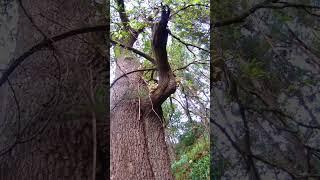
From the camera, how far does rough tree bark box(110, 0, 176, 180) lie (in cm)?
169

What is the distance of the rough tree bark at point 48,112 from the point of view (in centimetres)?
93

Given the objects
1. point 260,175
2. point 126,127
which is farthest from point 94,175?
point 126,127

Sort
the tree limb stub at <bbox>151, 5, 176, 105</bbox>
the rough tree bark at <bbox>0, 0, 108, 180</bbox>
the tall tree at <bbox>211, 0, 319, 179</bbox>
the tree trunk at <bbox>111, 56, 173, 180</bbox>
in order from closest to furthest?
1. the rough tree bark at <bbox>0, 0, 108, 180</bbox>
2. the tall tree at <bbox>211, 0, 319, 179</bbox>
3. the tree limb stub at <bbox>151, 5, 176, 105</bbox>
4. the tree trunk at <bbox>111, 56, 173, 180</bbox>

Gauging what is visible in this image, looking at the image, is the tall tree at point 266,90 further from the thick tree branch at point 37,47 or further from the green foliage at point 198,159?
the green foliage at point 198,159

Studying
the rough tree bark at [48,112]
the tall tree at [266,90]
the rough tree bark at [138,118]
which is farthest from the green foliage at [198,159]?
the rough tree bark at [48,112]

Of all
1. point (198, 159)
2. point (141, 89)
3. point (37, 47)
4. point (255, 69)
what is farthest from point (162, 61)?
point (37, 47)

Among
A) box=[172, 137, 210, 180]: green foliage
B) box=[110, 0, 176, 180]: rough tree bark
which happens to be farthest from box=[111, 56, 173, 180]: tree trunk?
box=[172, 137, 210, 180]: green foliage

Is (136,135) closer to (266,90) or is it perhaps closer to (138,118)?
(138,118)

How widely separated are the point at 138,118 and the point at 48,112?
113 cm

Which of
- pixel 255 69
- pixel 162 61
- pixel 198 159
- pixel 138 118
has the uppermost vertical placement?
pixel 162 61

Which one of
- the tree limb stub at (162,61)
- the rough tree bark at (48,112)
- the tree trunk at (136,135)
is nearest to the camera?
the rough tree bark at (48,112)

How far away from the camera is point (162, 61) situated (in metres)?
1.74

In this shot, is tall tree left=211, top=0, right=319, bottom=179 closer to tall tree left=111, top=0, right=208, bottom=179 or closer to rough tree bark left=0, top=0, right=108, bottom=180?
rough tree bark left=0, top=0, right=108, bottom=180

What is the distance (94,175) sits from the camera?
3.14ft
